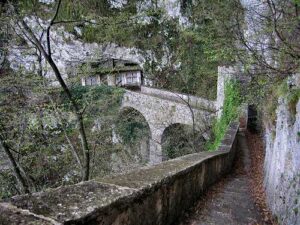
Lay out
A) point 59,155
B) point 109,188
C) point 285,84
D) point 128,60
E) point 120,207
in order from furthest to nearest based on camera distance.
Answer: point 128,60, point 59,155, point 285,84, point 109,188, point 120,207

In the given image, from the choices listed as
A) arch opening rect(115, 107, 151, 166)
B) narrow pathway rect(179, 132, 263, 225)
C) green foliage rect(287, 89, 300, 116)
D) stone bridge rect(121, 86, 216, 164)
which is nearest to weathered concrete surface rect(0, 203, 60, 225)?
narrow pathway rect(179, 132, 263, 225)

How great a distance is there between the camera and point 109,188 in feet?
6.23

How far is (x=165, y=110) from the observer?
55.1 feet

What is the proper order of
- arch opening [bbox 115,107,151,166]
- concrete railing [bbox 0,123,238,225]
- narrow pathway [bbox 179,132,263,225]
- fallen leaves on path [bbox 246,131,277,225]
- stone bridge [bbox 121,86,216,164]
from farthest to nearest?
arch opening [bbox 115,107,151,166] < stone bridge [bbox 121,86,216,164] < fallen leaves on path [bbox 246,131,277,225] < narrow pathway [bbox 179,132,263,225] < concrete railing [bbox 0,123,238,225]

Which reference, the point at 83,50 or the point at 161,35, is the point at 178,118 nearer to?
the point at 161,35

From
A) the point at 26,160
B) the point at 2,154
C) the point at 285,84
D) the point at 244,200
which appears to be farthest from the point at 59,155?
the point at 285,84

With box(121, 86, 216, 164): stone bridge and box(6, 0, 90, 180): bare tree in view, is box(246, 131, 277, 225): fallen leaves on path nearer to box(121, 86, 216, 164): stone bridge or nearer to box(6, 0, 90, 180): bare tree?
box(121, 86, 216, 164): stone bridge

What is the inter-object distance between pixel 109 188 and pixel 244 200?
3.63 metres

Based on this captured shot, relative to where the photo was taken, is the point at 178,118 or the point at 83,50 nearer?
the point at 178,118

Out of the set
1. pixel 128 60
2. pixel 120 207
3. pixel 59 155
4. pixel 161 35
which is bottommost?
pixel 59 155

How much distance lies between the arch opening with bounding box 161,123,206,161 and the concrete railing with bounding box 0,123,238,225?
1202 centimetres

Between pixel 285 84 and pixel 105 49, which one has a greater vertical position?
pixel 105 49

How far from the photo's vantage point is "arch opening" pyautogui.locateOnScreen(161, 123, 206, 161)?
597 inches

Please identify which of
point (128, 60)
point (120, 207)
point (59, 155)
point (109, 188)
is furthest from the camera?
point (128, 60)
